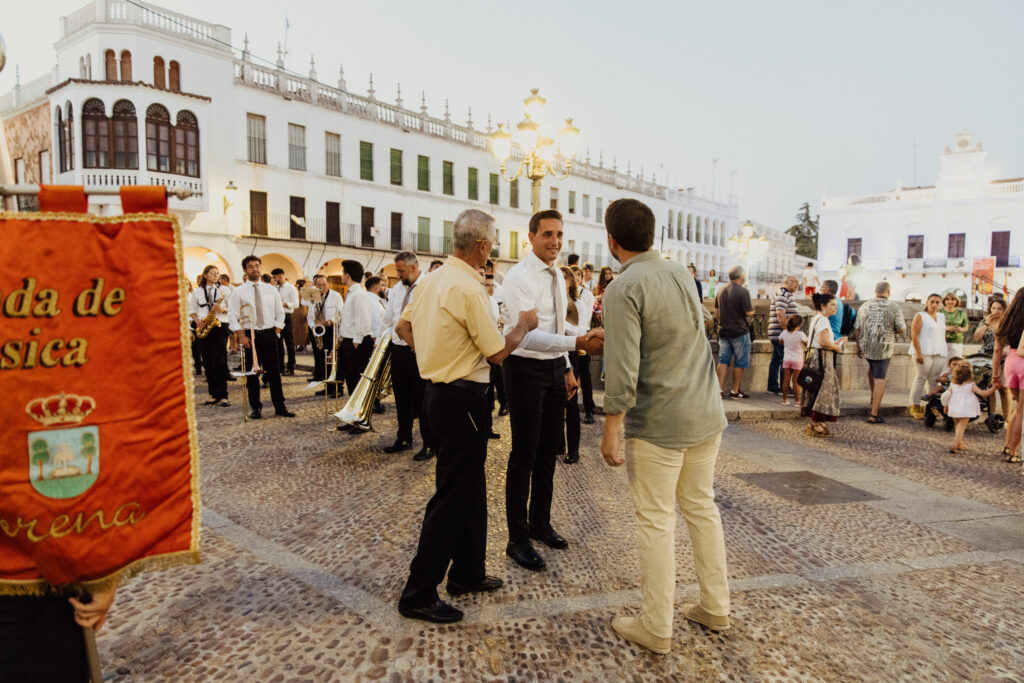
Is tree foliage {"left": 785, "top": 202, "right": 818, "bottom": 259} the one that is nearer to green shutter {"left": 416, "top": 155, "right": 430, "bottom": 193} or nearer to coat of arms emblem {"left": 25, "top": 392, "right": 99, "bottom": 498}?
green shutter {"left": 416, "top": 155, "right": 430, "bottom": 193}

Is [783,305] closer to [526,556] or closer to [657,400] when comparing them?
[526,556]

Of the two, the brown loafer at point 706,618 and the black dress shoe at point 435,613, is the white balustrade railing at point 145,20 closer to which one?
the black dress shoe at point 435,613

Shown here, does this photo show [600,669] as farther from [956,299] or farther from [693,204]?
[693,204]

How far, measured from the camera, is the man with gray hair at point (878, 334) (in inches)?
339

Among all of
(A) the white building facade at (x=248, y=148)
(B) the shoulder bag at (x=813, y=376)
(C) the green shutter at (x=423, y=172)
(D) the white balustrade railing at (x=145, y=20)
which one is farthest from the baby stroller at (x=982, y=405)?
(C) the green shutter at (x=423, y=172)

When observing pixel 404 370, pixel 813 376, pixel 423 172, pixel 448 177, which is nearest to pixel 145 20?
pixel 423 172

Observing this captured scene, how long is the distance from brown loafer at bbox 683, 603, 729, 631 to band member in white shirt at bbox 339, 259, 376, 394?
5.86 metres

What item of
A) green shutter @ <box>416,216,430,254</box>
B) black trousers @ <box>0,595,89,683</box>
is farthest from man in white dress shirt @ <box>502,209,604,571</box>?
green shutter @ <box>416,216,430,254</box>

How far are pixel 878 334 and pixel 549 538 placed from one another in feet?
22.8

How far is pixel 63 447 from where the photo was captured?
1.41 meters

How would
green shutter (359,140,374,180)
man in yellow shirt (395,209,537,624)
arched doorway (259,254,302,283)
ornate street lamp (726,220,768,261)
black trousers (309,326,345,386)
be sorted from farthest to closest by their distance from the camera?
green shutter (359,140,374,180) → arched doorway (259,254,302,283) → ornate street lamp (726,220,768,261) → black trousers (309,326,345,386) → man in yellow shirt (395,209,537,624)

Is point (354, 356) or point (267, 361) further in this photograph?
point (354, 356)

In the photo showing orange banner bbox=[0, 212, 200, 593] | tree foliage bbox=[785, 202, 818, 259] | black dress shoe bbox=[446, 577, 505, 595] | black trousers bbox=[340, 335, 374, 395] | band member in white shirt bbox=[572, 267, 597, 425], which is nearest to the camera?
orange banner bbox=[0, 212, 200, 593]

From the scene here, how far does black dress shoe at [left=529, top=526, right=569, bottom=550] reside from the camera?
3903 mm
